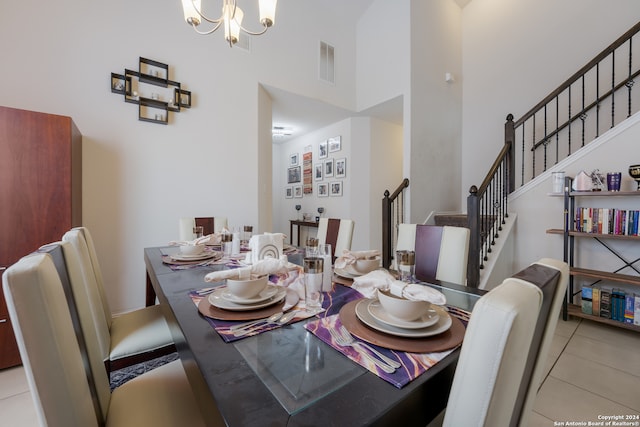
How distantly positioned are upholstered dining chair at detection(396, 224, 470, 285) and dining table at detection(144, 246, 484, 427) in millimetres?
867

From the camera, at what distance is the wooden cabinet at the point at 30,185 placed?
1.73 m

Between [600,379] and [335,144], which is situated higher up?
[335,144]

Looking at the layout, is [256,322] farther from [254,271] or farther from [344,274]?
[344,274]

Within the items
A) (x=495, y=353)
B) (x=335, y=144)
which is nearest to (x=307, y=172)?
(x=335, y=144)

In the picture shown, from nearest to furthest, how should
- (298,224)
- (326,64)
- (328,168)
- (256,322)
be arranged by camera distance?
(256,322)
(326,64)
(328,168)
(298,224)

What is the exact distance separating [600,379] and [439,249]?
138 cm

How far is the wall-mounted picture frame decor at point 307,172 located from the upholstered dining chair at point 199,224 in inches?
119

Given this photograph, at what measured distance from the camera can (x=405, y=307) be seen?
703 millimetres

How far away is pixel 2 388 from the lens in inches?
62.2

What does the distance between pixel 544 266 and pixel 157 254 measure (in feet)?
6.72

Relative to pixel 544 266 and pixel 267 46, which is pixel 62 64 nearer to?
pixel 267 46

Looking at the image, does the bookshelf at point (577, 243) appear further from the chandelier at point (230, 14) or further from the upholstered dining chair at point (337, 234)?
the chandelier at point (230, 14)

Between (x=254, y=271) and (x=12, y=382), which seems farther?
(x=12, y=382)

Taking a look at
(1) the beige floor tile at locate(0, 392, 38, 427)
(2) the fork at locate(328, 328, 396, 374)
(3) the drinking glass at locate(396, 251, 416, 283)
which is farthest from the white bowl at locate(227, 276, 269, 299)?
(1) the beige floor tile at locate(0, 392, 38, 427)
